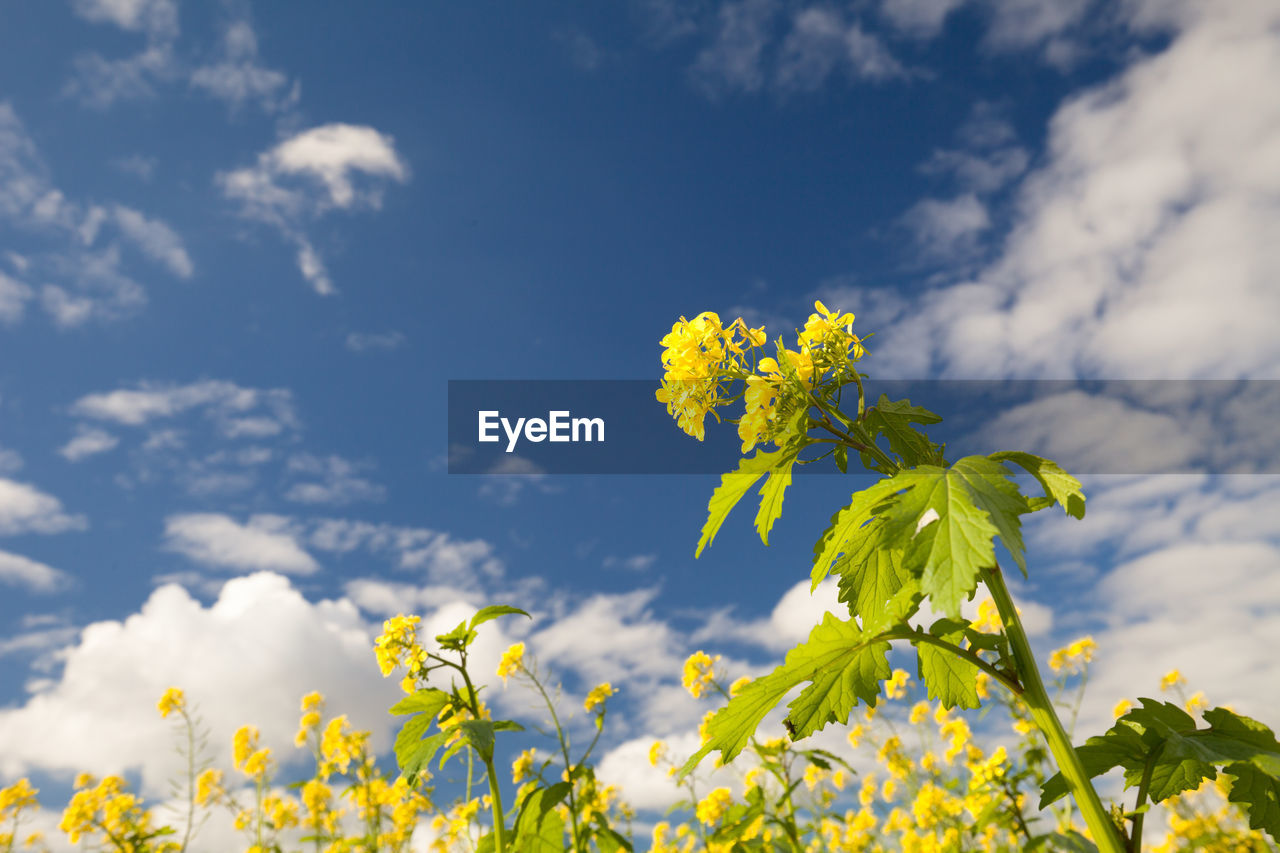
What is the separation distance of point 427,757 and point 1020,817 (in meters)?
3.11

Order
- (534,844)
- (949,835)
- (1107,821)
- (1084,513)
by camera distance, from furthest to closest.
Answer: (949,835), (534,844), (1084,513), (1107,821)

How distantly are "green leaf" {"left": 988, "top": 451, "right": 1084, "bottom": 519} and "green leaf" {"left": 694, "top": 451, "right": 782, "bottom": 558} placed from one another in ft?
1.77

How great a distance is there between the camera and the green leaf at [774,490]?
76.5 inches

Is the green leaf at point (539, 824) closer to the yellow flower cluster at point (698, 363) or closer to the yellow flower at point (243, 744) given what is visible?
the yellow flower cluster at point (698, 363)

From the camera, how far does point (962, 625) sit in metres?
1.75

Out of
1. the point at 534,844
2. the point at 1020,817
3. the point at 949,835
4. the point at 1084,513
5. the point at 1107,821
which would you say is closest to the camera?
the point at 1107,821

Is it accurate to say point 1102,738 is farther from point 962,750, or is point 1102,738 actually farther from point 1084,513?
point 962,750

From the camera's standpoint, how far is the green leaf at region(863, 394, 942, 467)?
200cm

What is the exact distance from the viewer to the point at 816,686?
1880 millimetres

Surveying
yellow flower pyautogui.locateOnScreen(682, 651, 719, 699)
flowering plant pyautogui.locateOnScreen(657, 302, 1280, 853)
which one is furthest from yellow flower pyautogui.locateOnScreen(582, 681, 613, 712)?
flowering plant pyautogui.locateOnScreen(657, 302, 1280, 853)

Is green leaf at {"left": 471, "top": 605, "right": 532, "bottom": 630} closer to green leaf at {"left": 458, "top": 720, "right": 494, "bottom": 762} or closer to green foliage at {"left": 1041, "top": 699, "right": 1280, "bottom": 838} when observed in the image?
green leaf at {"left": 458, "top": 720, "right": 494, "bottom": 762}

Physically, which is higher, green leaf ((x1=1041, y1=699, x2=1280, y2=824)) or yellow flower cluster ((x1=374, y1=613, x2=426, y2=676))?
yellow flower cluster ((x1=374, y1=613, x2=426, y2=676))

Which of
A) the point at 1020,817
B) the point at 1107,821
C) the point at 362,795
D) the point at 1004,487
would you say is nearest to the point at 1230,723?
the point at 1107,821

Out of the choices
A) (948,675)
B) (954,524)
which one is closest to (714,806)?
(948,675)
